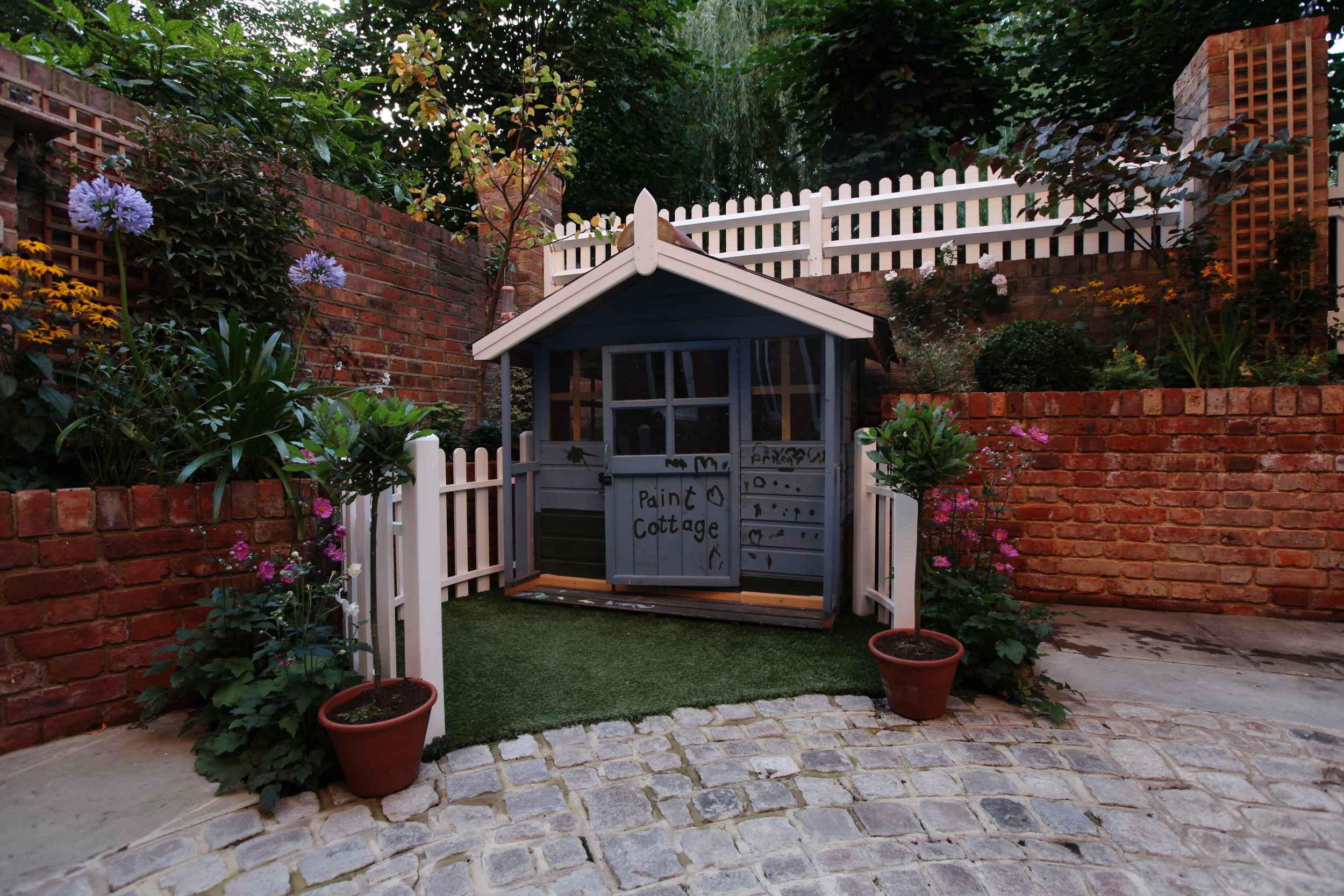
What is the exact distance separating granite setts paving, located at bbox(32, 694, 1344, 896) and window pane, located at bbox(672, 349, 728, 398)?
90.0 inches

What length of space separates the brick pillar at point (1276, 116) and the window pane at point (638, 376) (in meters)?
4.42

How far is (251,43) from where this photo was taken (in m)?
4.92

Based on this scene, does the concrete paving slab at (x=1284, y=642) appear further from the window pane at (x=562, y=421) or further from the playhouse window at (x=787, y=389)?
the window pane at (x=562, y=421)

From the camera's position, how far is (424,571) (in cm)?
240

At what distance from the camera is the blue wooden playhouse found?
3.89m

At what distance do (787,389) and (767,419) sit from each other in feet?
0.78

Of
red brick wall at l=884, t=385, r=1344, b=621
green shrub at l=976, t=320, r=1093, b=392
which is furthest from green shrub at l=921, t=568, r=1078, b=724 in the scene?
green shrub at l=976, t=320, r=1093, b=392

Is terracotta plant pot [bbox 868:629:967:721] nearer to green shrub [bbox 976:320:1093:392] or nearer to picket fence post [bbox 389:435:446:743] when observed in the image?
picket fence post [bbox 389:435:446:743]

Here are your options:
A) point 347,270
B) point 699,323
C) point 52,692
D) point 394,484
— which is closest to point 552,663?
point 394,484

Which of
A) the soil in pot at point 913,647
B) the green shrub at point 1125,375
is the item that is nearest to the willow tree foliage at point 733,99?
the green shrub at point 1125,375

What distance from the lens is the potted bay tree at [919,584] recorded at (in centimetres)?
256

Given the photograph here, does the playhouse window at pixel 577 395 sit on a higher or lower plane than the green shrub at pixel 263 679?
higher

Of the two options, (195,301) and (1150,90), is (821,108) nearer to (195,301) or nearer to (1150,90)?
(1150,90)

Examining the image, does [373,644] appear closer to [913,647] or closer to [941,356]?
[913,647]
